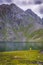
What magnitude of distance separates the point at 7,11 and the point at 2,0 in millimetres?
470

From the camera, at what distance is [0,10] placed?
18.5 feet

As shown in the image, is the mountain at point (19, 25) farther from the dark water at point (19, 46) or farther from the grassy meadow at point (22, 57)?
the grassy meadow at point (22, 57)

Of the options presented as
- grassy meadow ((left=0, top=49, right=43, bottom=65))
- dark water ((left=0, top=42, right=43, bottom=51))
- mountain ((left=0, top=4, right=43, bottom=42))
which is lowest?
grassy meadow ((left=0, top=49, right=43, bottom=65))

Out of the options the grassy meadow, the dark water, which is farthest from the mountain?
the grassy meadow

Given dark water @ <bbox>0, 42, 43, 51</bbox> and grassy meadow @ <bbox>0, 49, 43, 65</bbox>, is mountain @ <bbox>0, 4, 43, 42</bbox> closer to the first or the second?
dark water @ <bbox>0, 42, 43, 51</bbox>

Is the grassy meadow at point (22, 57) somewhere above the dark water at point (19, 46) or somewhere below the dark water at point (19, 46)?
below

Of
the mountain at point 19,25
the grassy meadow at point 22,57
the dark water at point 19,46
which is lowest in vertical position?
the grassy meadow at point 22,57

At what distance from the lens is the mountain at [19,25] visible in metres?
5.49

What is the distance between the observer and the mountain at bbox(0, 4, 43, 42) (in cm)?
549

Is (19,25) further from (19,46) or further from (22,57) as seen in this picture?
(22,57)

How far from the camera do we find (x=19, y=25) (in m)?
5.50

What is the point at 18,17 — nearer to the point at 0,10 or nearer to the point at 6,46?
the point at 0,10

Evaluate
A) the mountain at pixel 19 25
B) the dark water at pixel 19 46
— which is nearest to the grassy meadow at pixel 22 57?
the dark water at pixel 19 46

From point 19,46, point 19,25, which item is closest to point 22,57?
point 19,46
